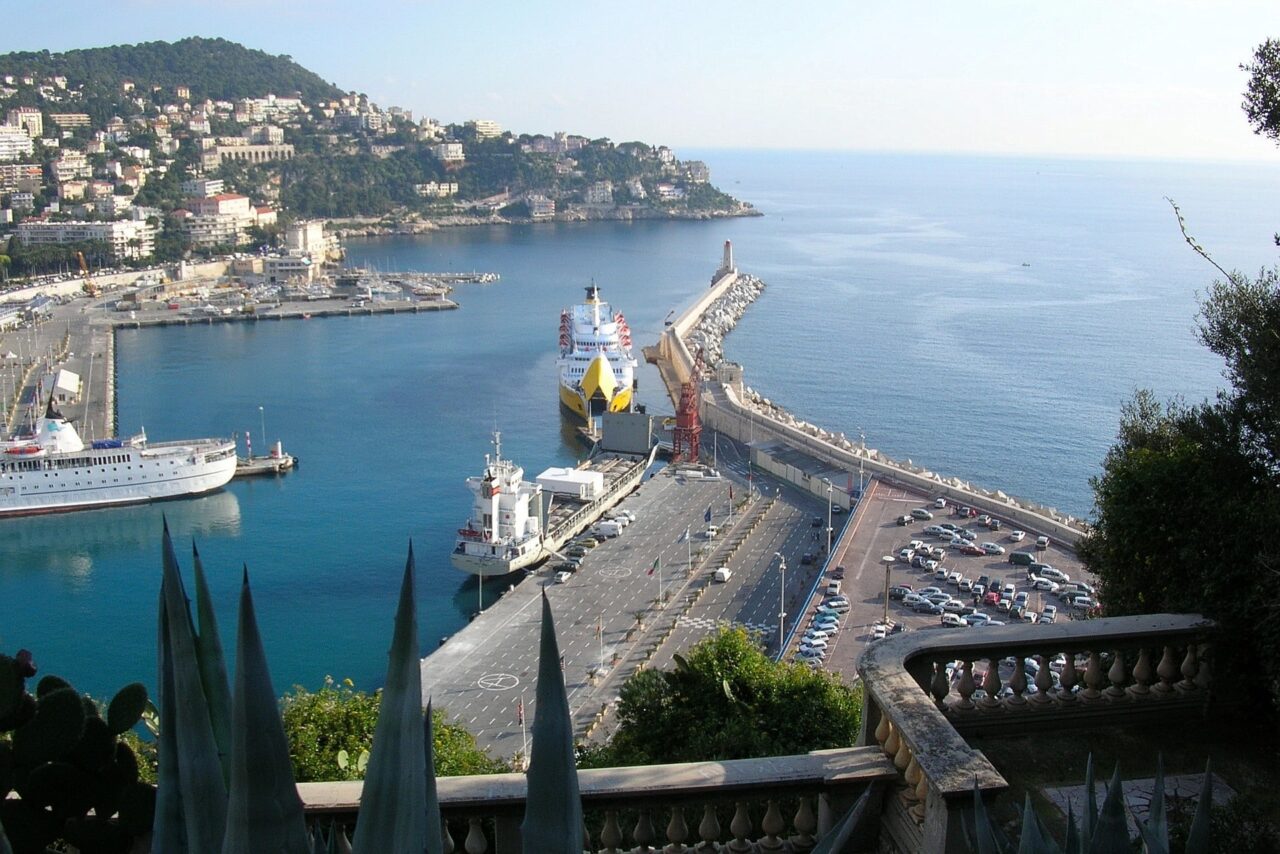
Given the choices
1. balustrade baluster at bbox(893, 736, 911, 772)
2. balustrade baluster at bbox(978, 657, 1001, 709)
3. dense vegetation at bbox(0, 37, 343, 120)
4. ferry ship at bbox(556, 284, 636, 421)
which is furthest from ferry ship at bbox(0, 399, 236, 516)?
dense vegetation at bbox(0, 37, 343, 120)

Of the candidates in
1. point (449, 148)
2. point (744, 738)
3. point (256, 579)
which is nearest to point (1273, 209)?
point (449, 148)

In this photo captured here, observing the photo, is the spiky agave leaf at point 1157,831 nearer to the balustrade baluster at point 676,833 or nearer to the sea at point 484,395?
the balustrade baluster at point 676,833

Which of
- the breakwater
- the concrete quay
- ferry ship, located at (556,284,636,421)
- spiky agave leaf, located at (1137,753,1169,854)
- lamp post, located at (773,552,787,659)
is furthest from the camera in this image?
ferry ship, located at (556,284,636,421)

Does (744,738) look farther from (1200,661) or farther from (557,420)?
(557,420)

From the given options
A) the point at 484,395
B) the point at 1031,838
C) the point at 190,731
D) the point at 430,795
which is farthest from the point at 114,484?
the point at 1031,838

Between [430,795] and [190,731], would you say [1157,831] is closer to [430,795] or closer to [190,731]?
[430,795]

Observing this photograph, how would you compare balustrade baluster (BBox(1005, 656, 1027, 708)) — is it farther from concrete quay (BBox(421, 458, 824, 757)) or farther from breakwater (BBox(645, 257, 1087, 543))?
breakwater (BBox(645, 257, 1087, 543))
